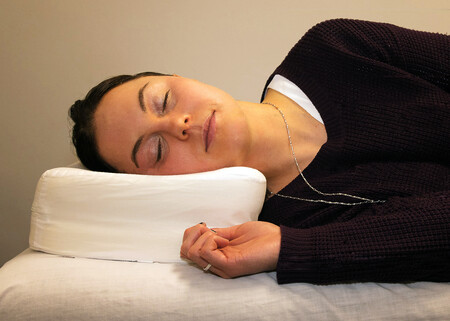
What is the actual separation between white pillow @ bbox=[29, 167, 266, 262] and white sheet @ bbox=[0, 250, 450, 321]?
0.10 meters

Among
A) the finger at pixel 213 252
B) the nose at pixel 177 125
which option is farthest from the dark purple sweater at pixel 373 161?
the nose at pixel 177 125

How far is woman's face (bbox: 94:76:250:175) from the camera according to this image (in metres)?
1.14

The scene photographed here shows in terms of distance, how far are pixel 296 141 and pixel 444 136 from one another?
421mm

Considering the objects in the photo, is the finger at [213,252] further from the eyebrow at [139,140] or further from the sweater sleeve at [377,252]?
the eyebrow at [139,140]

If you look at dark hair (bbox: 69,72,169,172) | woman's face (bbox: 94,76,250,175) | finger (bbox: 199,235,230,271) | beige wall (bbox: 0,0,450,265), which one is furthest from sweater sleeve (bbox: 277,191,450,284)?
beige wall (bbox: 0,0,450,265)

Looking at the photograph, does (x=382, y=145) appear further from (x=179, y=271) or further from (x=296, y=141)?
(x=179, y=271)

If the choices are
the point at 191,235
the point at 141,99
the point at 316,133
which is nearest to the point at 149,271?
the point at 191,235

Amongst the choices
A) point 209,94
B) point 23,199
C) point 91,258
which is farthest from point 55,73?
point 91,258

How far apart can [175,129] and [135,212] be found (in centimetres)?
26

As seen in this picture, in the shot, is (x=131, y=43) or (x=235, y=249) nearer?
Result: (x=235, y=249)

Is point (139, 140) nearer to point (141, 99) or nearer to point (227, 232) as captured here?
point (141, 99)

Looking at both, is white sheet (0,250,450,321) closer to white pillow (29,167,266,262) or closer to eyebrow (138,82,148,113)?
white pillow (29,167,266,262)

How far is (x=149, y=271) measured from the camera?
37.9 inches

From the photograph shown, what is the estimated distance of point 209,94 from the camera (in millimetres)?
1188
